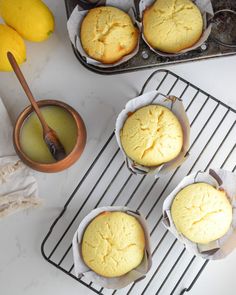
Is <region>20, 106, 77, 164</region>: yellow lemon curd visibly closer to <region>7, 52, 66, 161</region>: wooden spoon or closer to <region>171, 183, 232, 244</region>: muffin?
<region>7, 52, 66, 161</region>: wooden spoon

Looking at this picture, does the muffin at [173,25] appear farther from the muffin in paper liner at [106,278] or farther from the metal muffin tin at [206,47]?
the muffin in paper liner at [106,278]

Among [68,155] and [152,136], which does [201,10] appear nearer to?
[152,136]

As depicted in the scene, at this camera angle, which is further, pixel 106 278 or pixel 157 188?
pixel 157 188

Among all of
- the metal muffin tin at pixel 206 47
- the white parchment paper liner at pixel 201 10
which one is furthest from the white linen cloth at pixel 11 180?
the white parchment paper liner at pixel 201 10

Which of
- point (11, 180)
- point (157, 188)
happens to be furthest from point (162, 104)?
point (11, 180)

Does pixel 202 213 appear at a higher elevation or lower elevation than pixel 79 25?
lower

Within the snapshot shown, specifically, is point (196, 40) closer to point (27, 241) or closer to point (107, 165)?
point (107, 165)
